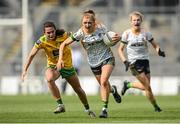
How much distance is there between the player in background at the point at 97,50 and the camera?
1817cm

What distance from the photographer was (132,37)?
21078 mm

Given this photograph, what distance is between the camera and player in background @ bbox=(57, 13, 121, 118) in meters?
18.2

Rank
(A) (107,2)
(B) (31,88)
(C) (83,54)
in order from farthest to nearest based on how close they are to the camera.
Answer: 1. (A) (107,2)
2. (C) (83,54)
3. (B) (31,88)

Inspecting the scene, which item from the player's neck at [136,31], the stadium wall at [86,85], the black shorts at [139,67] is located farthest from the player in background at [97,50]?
the stadium wall at [86,85]

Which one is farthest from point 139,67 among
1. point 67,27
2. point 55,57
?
point 67,27

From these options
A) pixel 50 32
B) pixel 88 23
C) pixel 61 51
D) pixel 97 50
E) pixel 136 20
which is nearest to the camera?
pixel 88 23

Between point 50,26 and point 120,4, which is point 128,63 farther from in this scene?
point 120,4

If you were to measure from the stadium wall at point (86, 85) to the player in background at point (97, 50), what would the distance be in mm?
19111

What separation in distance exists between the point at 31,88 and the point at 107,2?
9351 mm

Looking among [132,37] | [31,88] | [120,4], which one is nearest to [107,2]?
[120,4]

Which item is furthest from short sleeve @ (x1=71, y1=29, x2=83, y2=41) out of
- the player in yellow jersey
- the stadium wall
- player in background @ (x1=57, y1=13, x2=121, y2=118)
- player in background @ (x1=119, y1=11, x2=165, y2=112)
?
the stadium wall

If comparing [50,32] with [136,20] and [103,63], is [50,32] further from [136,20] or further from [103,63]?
[136,20]

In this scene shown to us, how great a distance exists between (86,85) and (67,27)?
667cm

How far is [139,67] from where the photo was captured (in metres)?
21.0
